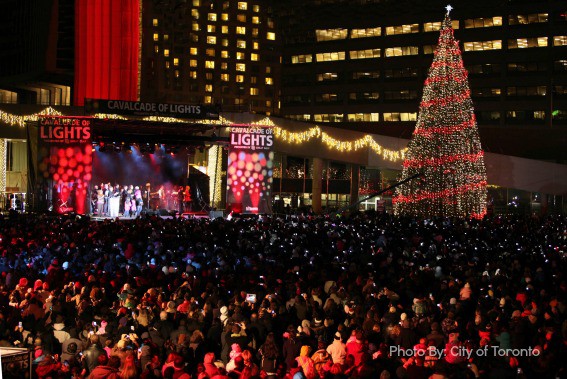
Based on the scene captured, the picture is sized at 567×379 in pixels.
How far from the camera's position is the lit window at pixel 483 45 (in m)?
81.6

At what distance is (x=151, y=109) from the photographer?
118ft

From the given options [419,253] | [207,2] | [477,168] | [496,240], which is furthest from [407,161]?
[207,2]

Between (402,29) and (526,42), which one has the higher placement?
(402,29)

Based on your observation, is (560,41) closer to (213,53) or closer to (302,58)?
(302,58)

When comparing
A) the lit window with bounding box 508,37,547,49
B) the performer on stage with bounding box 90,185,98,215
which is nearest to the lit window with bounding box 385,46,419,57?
the lit window with bounding box 508,37,547,49

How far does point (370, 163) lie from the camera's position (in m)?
47.0

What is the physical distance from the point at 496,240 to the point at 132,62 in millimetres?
28454

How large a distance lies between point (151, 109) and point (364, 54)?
57161 millimetres

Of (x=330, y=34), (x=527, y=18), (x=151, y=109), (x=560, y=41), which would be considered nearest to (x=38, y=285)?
(x=151, y=109)

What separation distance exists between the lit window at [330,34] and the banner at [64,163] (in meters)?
60.3

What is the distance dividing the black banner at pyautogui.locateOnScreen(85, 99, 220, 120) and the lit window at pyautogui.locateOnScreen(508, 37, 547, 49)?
52.2m

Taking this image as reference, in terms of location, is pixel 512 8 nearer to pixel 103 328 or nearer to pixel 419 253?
pixel 419 253

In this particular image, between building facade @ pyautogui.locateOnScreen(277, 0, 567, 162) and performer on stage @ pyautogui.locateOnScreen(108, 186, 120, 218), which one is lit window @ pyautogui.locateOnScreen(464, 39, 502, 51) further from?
performer on stage @ pyautogui.locateOnScreen(108, 186, 120, 218)

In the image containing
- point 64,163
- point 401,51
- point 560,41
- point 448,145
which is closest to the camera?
point 448,145
